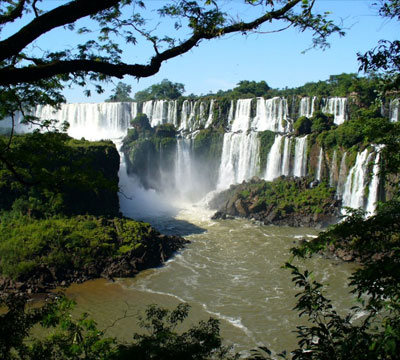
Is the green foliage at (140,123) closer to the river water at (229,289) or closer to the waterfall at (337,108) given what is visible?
the waterfall at (337,108)

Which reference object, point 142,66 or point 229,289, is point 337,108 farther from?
point 142,66

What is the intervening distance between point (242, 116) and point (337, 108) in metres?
8.04

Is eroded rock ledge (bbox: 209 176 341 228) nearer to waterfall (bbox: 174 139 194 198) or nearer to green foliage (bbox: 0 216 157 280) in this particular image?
waterfall (bbox: 174 139 194 198)

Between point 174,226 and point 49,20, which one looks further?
point 174,226

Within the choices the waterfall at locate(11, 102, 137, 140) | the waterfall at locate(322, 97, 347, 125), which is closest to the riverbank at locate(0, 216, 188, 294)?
the waterfall at locate(322, 97, 347, 125)

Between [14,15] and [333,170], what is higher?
[14,15]

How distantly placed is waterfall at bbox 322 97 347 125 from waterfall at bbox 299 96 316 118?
1.10 m

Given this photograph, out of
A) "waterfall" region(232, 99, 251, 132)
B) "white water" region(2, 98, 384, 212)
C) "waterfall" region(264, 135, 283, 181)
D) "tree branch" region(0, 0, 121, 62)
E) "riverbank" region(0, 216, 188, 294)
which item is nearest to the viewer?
"tree branch" region(0, 0, 121, 62)

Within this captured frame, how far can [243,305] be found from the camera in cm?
1460

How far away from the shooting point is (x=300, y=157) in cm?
2953

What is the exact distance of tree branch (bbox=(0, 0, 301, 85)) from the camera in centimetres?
412

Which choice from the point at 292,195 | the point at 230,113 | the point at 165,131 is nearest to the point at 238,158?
the point at 230,113

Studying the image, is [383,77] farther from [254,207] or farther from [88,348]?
[254,207]

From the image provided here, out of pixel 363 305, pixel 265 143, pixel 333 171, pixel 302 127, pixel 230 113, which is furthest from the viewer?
pixel 230 113
